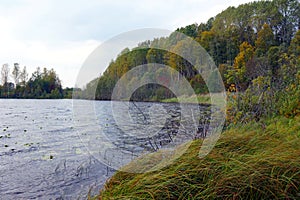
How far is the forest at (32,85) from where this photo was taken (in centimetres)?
5153

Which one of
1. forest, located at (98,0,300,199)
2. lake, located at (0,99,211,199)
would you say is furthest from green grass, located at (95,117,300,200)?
lake, located at (0,99,211,199)

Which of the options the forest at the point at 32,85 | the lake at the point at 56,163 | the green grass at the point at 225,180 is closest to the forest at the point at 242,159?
the green grass at the point at 225,180

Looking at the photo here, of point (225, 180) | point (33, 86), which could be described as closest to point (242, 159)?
point (225, 180)

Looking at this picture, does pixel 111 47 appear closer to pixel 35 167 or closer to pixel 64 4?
pixel 35 167

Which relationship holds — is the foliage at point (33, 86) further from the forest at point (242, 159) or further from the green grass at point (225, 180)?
the green grass at point (225, 180)

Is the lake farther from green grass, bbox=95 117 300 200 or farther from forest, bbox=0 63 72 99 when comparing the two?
forest, bbox=0 63 72 99

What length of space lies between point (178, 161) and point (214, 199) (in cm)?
75

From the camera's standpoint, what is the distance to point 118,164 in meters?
5.20

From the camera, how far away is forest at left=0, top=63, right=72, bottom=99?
169ft

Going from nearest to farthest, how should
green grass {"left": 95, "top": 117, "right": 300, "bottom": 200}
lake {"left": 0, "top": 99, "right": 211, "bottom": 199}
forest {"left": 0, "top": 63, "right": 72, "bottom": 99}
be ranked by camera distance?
green grass {"left": 95, "top": 117, "right": 300, "bottom": 200}, lake {"left": 0, "top": 99, "right": 211, "bottom": 199}, forest {"left": 0, "top": 63, "right": 72, "bottom": 99}

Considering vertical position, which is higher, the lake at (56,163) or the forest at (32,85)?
the forest at (32,85)

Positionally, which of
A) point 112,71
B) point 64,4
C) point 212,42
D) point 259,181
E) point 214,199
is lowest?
point 214,199

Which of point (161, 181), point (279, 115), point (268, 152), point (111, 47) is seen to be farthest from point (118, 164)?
point (279, 115)

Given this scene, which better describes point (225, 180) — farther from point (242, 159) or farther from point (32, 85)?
point (32, 85)
